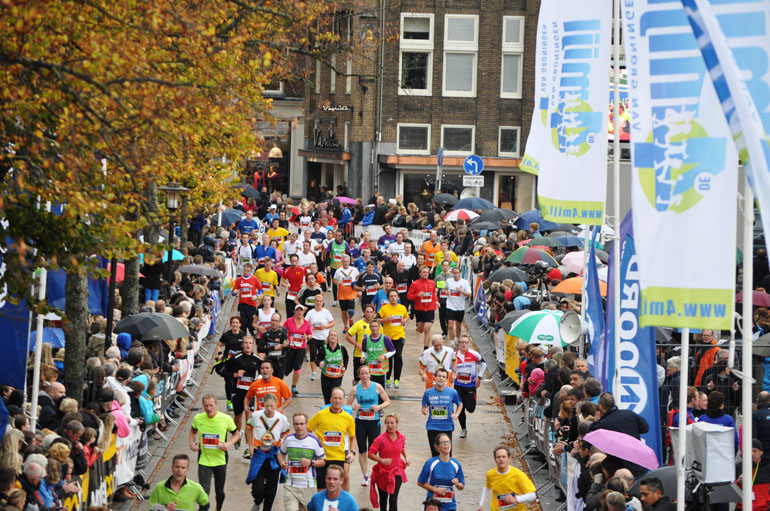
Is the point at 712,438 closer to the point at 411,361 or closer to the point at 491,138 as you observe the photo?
the point at 411,361

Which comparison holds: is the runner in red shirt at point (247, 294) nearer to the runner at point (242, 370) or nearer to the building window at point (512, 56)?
the runner at point (242, 370)

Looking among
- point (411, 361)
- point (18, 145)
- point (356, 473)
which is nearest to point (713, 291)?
point (18, 145)

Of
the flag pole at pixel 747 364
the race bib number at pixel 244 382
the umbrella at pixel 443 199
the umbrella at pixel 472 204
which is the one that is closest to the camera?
the flag pole at pixel 747 364

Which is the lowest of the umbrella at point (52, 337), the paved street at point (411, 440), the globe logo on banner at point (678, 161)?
the paved street at point (411, 440)

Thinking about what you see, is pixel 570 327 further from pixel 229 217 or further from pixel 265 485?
pixel 229 217

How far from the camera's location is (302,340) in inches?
806

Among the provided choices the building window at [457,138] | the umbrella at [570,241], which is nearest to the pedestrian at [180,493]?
the umbrella at [570,241]

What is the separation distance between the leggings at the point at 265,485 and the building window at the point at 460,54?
38818 mm

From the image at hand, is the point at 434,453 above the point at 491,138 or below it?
below

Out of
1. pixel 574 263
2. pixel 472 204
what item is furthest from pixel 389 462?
pixel 472 204

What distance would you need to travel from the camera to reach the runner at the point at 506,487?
12.6m

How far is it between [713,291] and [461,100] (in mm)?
43916

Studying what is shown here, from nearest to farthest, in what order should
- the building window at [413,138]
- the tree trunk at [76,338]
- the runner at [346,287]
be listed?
the tree trunk at [76,338], the runner at [346,287], the building window at [413,138]

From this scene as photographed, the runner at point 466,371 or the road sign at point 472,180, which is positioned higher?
the road sign at point 472,180
